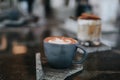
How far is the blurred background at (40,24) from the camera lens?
116cm

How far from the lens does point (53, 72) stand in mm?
740

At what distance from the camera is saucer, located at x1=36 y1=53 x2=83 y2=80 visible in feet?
2.31

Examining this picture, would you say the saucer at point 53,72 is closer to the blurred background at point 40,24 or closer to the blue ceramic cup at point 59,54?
the blue ceramic cup at point 59,54

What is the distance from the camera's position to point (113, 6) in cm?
182

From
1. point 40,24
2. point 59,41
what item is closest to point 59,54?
point 59,41

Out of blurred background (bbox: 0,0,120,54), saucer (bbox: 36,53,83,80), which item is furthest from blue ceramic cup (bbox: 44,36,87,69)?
blurred background (bbox: 0,0,120,54)

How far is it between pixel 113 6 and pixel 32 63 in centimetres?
112

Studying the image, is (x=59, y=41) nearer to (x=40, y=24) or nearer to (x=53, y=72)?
(x=53, y=72)

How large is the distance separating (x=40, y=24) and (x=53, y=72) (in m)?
1.04

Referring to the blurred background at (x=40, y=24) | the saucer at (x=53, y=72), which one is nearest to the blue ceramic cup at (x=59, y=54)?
the saucer at (x=53, y=72)

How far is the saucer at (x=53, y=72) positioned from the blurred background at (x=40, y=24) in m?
0.24

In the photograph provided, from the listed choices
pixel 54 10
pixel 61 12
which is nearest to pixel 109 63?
pixel 61 12

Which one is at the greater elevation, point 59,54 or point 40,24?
point 59,54

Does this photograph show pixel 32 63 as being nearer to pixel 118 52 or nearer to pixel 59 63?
pixel 59 63
